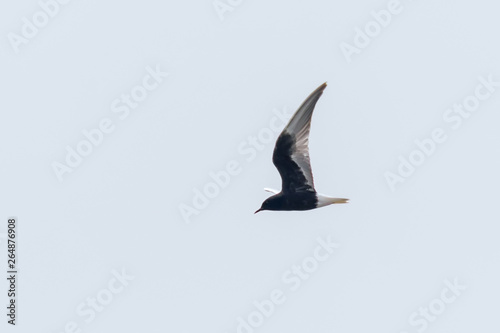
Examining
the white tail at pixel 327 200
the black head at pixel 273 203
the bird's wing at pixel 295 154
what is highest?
the bird's wing at pixel 295 154

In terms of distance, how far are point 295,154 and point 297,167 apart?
265 mm

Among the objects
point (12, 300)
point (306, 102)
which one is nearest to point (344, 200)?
point (306, 102)

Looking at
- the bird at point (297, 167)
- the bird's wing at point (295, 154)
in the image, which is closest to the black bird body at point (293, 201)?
the bird at point (297, 167)

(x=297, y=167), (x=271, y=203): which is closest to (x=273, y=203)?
(x=271, y=203)

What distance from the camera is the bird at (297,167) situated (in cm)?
2423

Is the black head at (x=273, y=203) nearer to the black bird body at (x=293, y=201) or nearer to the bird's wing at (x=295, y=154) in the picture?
the black bird body at (x=293, y=201)

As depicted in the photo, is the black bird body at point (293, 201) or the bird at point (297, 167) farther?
the black bird body at point (293, 201)

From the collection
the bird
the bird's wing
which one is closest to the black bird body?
the bird

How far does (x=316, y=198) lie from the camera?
24.4 m

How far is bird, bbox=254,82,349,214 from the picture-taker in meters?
24.2

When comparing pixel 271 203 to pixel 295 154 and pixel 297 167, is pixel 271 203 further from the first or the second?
pixel 295 154

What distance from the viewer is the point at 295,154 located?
80.1ft

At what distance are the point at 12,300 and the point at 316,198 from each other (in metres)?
10.2

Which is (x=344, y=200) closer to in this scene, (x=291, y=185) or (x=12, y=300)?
(x=291, y=185)
